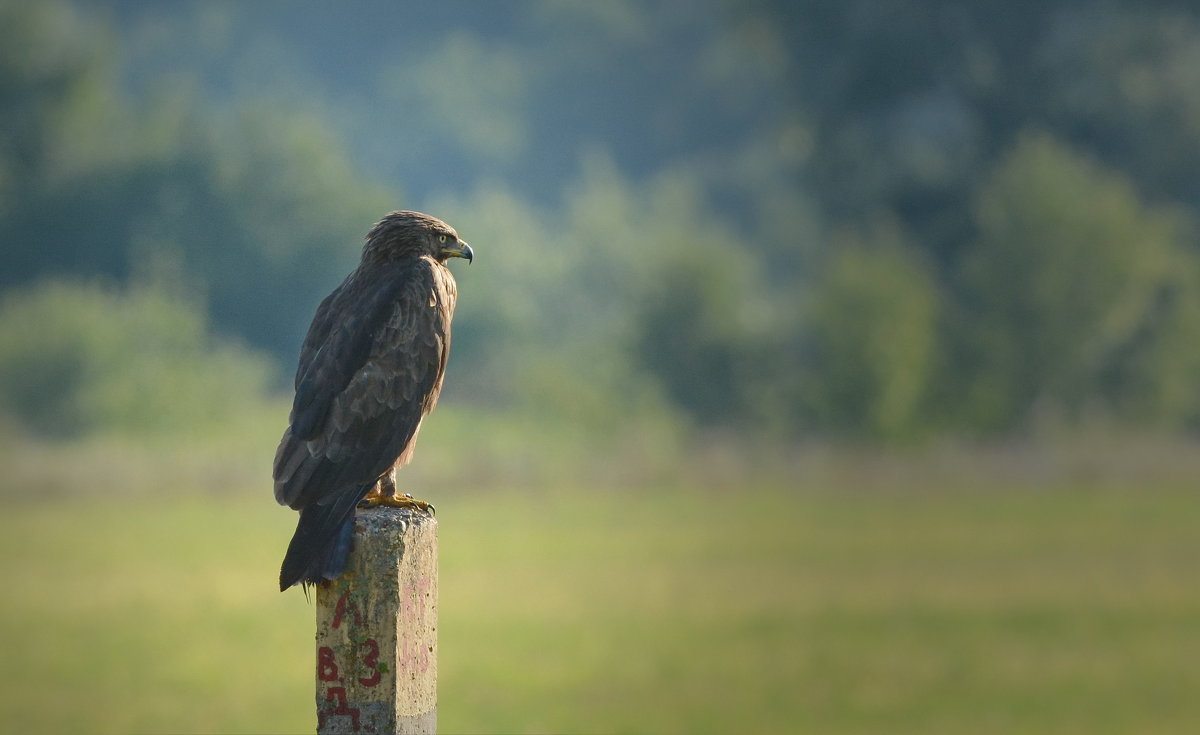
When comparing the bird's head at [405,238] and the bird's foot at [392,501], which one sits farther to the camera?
the bird's head at [405,238]

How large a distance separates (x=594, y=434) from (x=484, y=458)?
5.31 m

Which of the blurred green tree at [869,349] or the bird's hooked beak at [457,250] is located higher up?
the blurred green tree at [869,349]

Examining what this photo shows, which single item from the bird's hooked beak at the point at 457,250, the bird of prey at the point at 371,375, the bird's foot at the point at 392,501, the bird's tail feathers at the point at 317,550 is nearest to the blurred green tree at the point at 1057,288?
the bird's hooked beak at the point at 457,250

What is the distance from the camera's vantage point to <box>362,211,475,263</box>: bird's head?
208 inches

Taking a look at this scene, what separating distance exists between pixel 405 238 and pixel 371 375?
0.70m

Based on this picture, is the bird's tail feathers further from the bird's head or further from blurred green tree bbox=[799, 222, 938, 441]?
blurred green tree bbox=[799, 222, 938, 441]

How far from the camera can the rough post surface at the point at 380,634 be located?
3.82 m

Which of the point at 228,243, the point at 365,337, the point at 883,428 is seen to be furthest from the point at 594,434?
the point at 365,337

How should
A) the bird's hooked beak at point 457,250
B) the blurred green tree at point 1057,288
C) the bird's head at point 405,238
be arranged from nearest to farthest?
1. the bird's head at point 405,238
2. the bird's hooked beak at point 457,250
3. the blurred green tree at point 1057,288

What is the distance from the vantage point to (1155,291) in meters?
39.5

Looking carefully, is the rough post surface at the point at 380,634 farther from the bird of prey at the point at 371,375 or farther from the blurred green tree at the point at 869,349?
the blurred green tree at the point at 869,349

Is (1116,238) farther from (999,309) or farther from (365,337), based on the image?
(365,337)

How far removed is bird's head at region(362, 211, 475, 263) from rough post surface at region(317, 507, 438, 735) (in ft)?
5.16

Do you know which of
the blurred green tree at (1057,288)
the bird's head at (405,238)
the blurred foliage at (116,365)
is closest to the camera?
the bird's head at (405,238)
